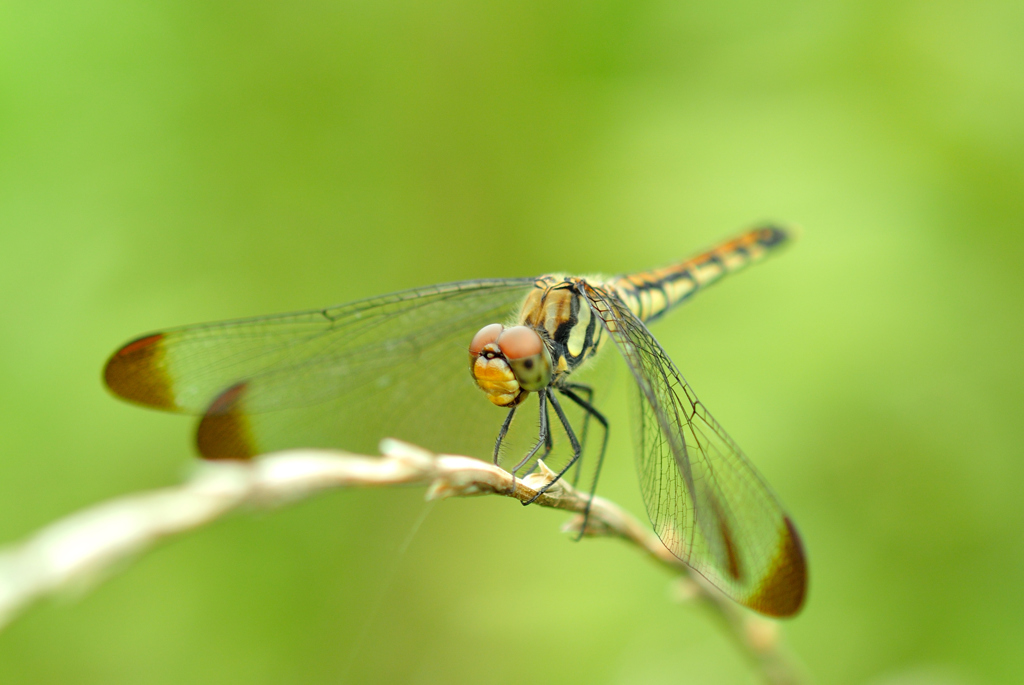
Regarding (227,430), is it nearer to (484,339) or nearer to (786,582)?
(484,339)

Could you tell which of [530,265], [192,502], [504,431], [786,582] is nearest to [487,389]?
[504,431]

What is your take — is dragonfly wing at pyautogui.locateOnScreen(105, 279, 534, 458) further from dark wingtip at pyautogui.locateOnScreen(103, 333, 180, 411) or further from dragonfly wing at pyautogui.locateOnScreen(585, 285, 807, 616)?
dragonfly wing at pyautogui.locateOnScreen(585, 285, 807, 616)

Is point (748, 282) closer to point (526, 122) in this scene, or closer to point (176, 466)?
point (526, 122)

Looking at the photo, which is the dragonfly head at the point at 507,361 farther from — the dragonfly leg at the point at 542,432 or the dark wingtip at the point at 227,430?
the dark wingtip at the point at 227,430

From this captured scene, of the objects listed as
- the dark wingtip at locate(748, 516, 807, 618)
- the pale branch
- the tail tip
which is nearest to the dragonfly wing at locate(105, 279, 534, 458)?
the dark wingtip at locate(748, 516, 807, 618)

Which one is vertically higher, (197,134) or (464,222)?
(197,134)

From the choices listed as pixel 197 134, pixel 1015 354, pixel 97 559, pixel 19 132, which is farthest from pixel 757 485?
pixel 19 132

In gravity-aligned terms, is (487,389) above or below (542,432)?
above

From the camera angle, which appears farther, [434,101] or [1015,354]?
[434,101]
